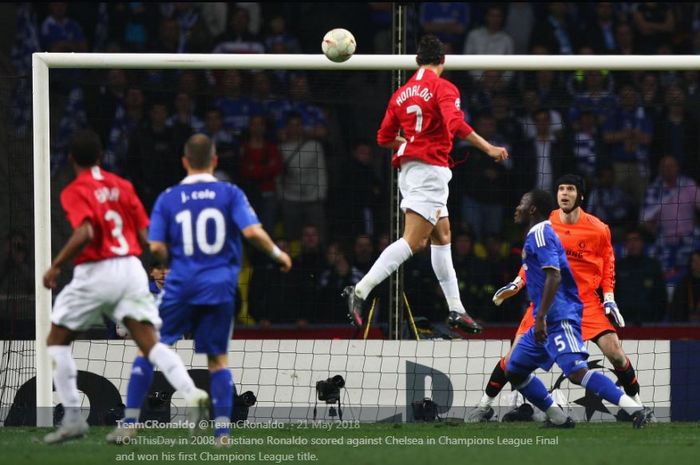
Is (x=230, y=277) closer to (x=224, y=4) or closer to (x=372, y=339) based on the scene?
(x=372, y=339)

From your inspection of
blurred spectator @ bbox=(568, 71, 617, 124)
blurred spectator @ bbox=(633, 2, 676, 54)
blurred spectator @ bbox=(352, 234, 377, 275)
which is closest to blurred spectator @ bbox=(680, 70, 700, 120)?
blurred spectator @ bbox=(633, 2, 676, 54)

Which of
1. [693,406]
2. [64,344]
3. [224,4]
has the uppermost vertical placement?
[224,4]

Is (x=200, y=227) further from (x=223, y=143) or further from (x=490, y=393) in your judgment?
(x=223, y=143)

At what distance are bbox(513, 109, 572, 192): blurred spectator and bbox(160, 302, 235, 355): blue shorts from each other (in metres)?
6.49

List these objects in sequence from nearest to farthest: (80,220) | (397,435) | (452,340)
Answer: (80,220), (397,435), (452,340)

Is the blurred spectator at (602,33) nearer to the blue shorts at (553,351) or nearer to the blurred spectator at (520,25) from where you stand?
the blurred spectator at (520,25)

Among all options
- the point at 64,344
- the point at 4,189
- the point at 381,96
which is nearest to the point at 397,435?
the point at 64,344

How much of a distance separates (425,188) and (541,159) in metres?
4.63

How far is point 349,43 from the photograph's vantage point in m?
10.8

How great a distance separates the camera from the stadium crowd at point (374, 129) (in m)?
13.9

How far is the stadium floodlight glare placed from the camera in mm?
10828

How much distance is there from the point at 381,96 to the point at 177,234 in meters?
7.36

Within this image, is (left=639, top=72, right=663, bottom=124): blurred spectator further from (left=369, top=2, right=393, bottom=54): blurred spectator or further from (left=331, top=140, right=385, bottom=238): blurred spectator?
(left=331, top=140, right=385, bottom=238): blurred spectator

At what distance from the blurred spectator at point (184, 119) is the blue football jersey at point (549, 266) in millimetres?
Answer: 4716
